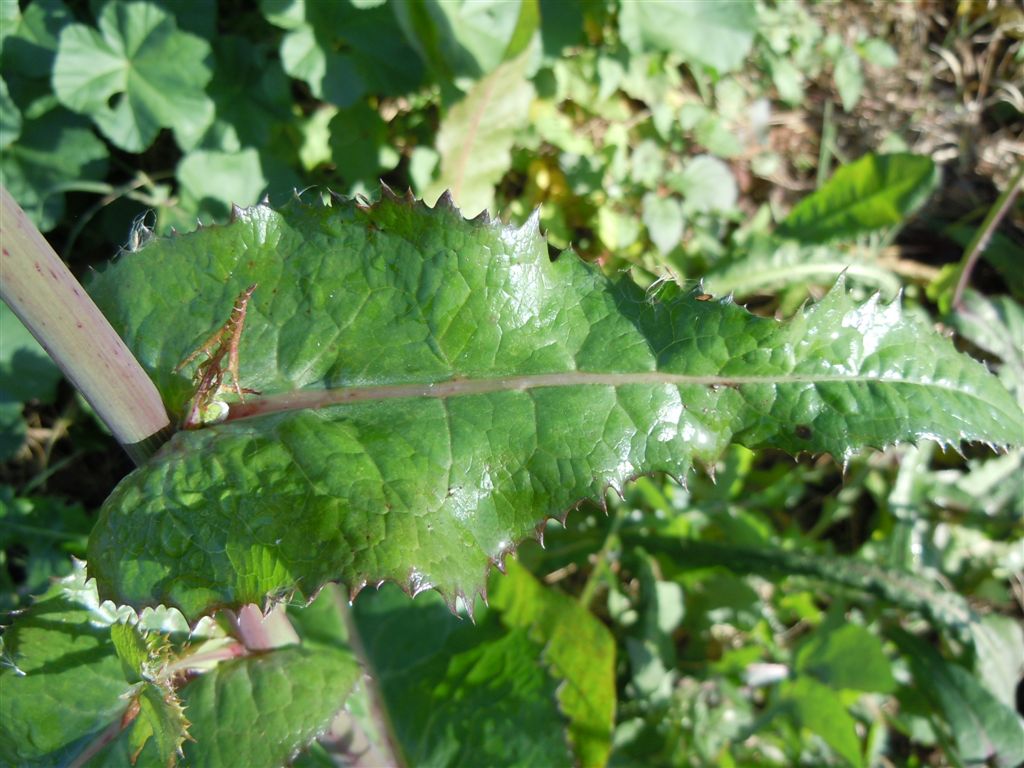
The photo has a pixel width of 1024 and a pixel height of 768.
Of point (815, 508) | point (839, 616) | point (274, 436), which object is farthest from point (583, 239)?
point (274, 436)

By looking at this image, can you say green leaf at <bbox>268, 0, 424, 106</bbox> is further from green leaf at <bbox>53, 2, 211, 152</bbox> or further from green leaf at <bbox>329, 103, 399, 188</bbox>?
green leaf at <bbox>53, 2, 211, 152</bbox>

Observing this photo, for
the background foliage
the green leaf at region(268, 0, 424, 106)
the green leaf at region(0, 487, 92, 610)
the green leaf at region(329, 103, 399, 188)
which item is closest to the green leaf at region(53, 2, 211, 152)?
the background foliage

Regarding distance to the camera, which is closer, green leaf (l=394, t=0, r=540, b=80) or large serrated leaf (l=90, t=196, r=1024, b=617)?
large serrated leaf (l=90, t=196, r=1024, b=617)

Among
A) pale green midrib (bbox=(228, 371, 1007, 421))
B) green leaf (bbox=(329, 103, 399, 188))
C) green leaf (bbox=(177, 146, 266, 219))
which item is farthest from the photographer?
green leaf (bbox=(329, 103, 399, 188))

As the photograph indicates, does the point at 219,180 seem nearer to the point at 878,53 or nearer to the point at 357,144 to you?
the point at 357,144

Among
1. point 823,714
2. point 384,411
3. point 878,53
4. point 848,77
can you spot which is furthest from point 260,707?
point 878,53

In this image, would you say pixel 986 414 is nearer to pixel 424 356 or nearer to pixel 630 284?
pixel 630 284
